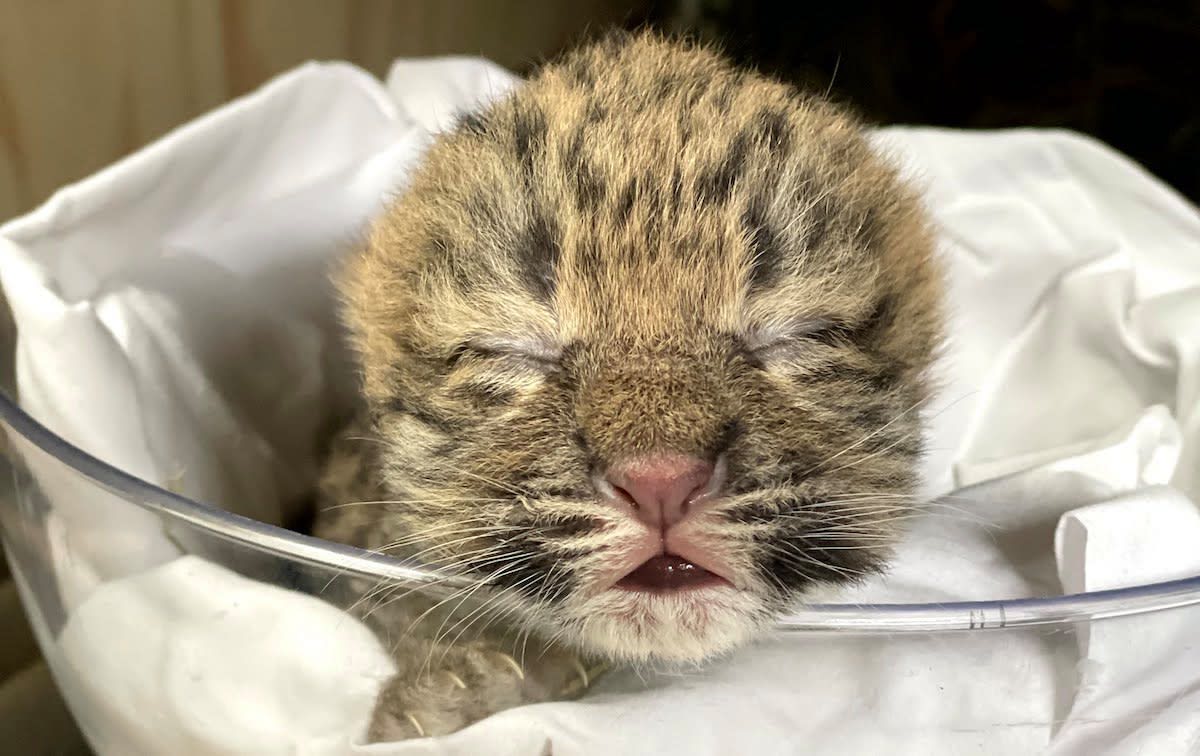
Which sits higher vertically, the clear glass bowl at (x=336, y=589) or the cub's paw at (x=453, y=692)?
the clear glass bowl at (x=336, y=589)

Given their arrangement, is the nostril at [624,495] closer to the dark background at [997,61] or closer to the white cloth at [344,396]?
the white cloth at [344,396]

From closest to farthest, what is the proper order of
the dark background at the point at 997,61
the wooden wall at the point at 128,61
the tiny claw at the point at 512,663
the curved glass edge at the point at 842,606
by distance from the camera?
the curved glass edge at the point at 842,606
the tiny claw at the point at 512,663
the wooden wall at the point at 128,61
the dark background at the point at 997,61

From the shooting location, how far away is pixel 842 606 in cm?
44

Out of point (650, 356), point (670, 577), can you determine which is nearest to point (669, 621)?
point (670, 577)

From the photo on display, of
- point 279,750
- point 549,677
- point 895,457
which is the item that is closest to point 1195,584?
point 895,457

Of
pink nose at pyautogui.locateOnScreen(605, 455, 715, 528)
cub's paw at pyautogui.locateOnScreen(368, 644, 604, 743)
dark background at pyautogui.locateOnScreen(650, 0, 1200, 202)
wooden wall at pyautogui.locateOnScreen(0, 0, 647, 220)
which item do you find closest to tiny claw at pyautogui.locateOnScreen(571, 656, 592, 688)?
cub's paw at pyautogui.locateOnScreen(368, 644, 604, 743)

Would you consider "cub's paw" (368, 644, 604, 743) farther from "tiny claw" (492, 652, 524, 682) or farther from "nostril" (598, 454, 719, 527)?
"nostril" (598, 454, 719, 527)

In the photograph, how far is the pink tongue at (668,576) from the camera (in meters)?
0.50

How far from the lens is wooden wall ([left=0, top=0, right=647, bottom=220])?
35.6 inches

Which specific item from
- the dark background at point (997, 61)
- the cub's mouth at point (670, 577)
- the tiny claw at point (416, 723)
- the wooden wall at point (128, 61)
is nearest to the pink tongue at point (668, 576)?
the cub's mouth at point (670, 577)

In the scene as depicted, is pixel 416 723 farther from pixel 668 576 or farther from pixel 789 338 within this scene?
pixel 789 338

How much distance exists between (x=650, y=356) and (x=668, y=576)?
0.11m

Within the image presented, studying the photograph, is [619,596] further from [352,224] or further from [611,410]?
[352,224]

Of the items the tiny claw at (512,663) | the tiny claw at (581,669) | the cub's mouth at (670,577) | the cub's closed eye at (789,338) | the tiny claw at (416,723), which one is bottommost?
the tiny claw at (416,723)
